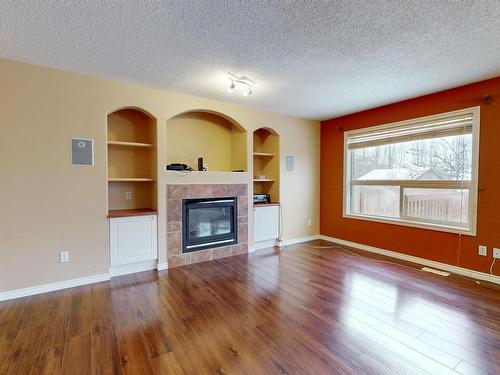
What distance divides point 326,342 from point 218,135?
3.73 metres

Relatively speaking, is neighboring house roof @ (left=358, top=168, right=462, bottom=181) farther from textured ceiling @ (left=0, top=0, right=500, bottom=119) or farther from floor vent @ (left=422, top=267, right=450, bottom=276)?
floor vent @ (left=422, top=267, right=450, bottom=276)

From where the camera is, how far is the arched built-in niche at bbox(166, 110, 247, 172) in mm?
4285

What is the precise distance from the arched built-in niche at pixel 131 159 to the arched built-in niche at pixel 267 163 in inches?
74.4

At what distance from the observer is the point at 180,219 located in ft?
12.5

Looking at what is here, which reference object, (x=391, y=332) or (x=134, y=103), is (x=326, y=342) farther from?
(x=134, y=103)

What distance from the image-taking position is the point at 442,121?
3613 millimetres

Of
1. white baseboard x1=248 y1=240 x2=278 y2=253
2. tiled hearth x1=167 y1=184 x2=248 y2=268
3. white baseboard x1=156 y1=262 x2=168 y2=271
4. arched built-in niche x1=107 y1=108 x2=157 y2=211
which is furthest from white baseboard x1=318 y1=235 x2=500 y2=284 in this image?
arched built-in niche x1=107 y1=108 x2=157 y2=211

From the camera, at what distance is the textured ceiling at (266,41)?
74.8 inches

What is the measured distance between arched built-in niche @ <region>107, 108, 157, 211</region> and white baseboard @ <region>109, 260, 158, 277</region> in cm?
81

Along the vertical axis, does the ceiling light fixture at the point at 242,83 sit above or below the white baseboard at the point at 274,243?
above

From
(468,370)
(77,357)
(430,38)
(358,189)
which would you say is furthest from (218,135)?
(468,370)

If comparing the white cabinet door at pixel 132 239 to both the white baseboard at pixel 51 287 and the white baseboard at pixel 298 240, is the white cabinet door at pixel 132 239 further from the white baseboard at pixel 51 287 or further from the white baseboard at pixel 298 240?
the white baseboard at pixel 298 240

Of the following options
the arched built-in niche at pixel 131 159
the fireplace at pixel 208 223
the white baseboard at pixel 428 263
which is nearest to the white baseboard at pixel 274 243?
the fireplace at pixel 208 223

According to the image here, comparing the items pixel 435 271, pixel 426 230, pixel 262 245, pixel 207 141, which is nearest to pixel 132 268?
pixel 262 245
